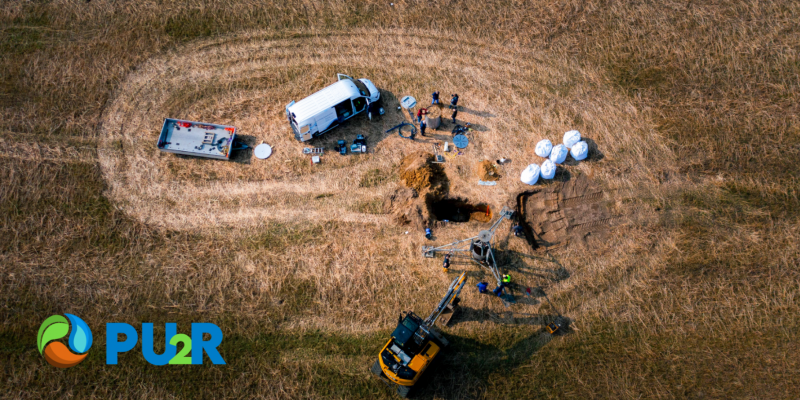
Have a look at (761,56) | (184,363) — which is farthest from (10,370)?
(761,56)

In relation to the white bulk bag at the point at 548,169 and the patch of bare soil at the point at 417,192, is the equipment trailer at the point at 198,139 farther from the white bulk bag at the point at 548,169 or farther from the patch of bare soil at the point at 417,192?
the white bulk bag at the point at 548,169

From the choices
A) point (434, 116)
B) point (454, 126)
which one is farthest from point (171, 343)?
point (454, 126)

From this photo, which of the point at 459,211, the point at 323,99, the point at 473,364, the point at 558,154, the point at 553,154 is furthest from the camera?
the point at 323,99

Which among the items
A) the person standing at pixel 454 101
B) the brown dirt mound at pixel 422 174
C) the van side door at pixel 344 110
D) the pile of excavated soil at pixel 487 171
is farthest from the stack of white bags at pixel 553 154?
the van side door at pixel 344 110

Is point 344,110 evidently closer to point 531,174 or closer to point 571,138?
point 531,174

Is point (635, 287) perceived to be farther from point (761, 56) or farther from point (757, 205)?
point (761, 56)

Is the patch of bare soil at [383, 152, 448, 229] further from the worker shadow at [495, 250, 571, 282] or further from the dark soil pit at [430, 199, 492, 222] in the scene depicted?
the worker shadow at [495, 250, 571, 282]

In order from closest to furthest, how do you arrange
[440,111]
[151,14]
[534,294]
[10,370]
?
[10,370], [534,294], [440,111], [151,14]
